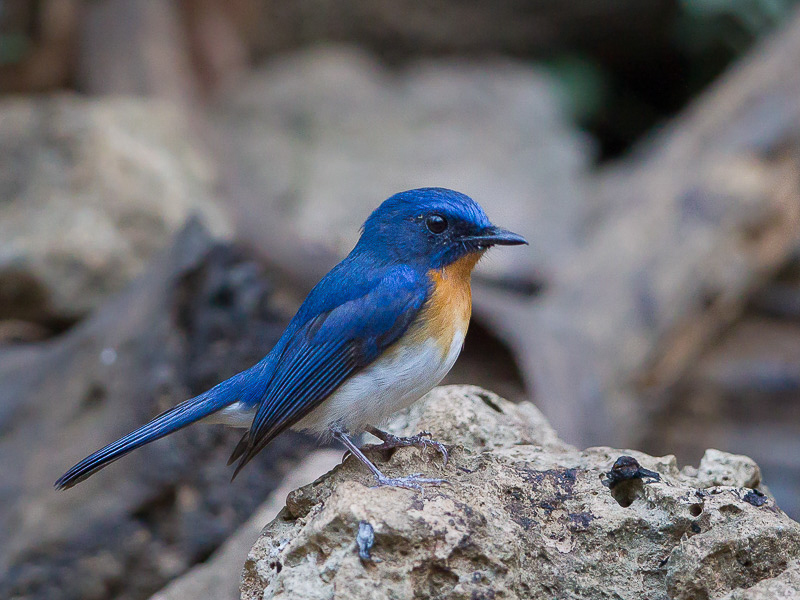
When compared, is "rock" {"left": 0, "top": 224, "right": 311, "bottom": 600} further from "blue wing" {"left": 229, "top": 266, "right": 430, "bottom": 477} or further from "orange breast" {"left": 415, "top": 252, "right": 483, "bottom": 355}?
"orange breast" {"left": 415, "top": 252, "right": 483, "bottom": 355}

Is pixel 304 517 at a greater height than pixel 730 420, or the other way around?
pixel 730 420

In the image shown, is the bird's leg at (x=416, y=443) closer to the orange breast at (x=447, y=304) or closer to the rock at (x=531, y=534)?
the rock at (x=531, y=534)

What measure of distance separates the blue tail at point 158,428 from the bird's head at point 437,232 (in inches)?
33.7

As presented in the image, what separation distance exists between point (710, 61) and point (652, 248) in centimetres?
500

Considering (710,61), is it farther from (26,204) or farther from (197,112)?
(26,204)

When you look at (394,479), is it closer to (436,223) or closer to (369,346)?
(369,346)

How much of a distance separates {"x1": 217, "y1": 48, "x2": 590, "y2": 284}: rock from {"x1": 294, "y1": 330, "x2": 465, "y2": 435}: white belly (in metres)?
4.99

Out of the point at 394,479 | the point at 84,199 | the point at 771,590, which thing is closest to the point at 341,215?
the point at 84,199

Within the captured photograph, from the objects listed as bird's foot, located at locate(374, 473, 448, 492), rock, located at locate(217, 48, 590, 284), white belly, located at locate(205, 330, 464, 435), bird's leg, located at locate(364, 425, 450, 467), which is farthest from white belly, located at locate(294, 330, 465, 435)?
rock, located at locate(217, 48, 590, 284)

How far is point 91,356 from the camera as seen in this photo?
17.5 feet

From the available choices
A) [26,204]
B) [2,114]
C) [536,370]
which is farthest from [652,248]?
[2,114]

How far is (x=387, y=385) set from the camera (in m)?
3.41

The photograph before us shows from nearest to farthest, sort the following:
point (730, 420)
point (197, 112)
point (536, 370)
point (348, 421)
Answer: point (348, 421) → point (536, 370) → point (730, 420) → point (197, 112)

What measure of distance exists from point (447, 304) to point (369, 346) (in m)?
0.37
